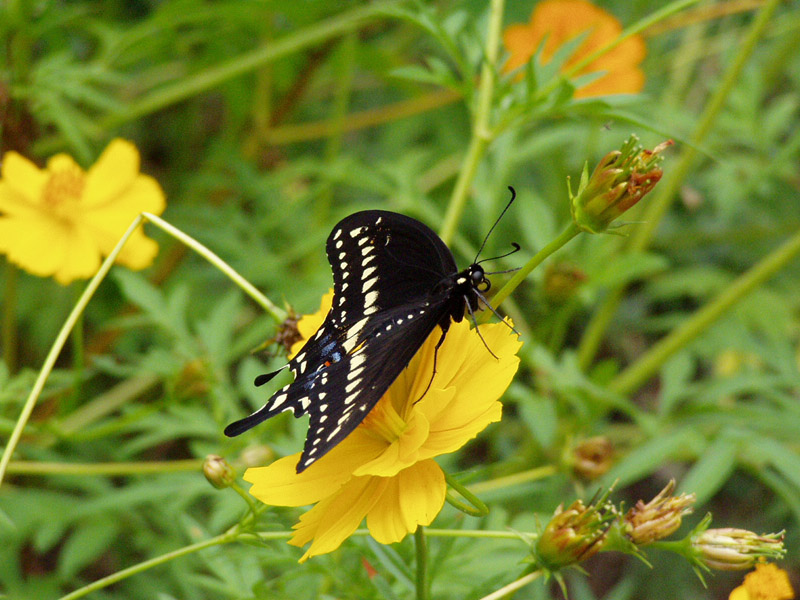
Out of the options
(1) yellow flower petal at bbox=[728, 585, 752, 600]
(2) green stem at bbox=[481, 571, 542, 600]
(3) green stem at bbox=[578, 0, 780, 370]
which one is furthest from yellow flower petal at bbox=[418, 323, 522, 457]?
(3) green stem at bbox=[578, 0, 780, 370]

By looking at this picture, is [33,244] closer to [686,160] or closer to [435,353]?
[435,353]

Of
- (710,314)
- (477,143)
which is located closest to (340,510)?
(477,143)

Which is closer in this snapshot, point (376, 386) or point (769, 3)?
point (376, 386)

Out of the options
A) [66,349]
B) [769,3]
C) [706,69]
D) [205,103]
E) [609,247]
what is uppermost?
[205,103]

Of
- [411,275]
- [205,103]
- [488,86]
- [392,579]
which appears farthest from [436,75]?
[205,103]

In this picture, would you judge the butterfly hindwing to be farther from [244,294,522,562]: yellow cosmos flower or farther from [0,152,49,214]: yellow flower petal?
[0,152,49,214]: yellow flower petal

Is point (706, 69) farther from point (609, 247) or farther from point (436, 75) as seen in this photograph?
point (436, 75)
